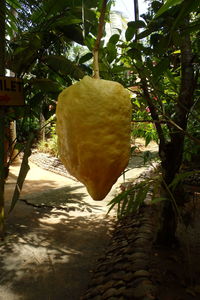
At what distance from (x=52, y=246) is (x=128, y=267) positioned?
2.73 feet

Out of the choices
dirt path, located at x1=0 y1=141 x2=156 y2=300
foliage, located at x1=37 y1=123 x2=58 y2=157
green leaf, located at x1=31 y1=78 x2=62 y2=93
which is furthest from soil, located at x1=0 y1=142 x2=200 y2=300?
foliage, located at x1=37 y1=123 x2=58 y2=157

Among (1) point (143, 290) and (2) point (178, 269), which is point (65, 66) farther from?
(2) point (178, 269)

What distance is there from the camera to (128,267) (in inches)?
64.4

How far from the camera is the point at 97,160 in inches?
13.3

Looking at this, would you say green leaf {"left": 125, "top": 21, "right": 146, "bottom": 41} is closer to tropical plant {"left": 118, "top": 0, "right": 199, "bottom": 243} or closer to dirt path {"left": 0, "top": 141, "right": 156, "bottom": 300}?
tropical plant {"left": 118, "top": 0, "right": 199, "bottom": 243}

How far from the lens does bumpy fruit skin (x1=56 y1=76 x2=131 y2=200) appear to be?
0.33 m

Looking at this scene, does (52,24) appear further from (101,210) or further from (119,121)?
(101,210)

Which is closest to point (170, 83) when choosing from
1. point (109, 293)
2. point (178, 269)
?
point (178, 269)

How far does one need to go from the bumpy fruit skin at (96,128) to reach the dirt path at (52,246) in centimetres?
154

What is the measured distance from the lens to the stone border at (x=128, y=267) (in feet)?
4.54

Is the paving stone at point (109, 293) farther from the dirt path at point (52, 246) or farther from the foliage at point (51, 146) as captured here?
the foliage at point (51, 146)

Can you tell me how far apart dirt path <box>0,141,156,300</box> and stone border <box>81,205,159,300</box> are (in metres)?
0.12

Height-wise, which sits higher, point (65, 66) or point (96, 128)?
point (65, 66)

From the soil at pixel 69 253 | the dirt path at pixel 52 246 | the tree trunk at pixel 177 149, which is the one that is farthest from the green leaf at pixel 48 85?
the dirt path at pixel 52 246
